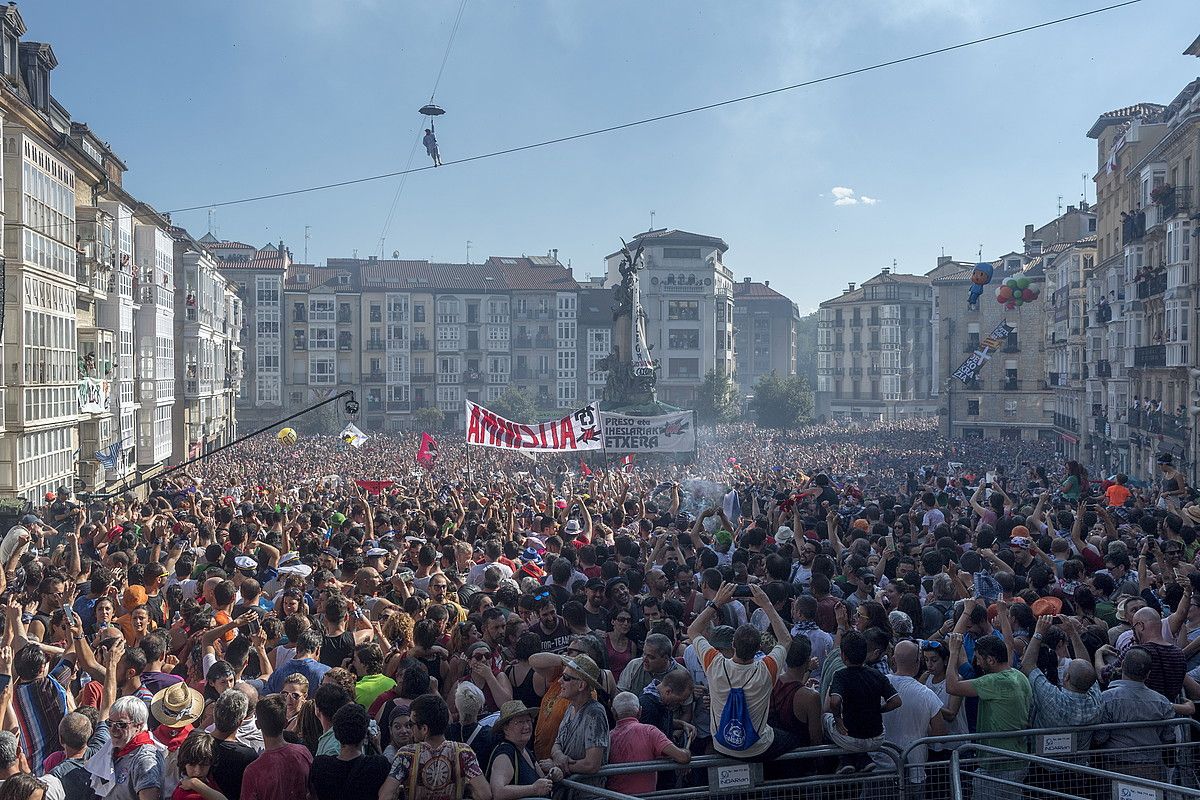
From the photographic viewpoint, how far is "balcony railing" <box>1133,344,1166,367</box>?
142 ft

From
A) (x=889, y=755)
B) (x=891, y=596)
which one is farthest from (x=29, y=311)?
(x=889, y=755)

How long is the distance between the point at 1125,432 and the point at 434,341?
56051mm

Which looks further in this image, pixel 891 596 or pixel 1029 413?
pixel 1029 413

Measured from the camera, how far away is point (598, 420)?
23.4 metres

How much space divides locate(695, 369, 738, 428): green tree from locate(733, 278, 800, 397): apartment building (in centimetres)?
3559

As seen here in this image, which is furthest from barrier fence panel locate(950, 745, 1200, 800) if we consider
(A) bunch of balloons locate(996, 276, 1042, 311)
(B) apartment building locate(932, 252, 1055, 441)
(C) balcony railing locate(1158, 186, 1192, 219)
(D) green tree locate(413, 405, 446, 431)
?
(D) green tree locate(413, 405, 446, 431)

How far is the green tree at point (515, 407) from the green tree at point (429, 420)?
3.93m

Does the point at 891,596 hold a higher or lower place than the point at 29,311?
lower

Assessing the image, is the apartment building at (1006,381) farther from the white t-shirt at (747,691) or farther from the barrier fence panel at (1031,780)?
the white t-shirt at (747,691)

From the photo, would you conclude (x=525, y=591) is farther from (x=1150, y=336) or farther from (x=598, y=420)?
(x=1150, y=336)

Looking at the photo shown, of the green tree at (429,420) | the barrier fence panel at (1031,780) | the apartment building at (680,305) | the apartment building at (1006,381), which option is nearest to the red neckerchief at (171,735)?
the barrier fence panel at (1031,780)

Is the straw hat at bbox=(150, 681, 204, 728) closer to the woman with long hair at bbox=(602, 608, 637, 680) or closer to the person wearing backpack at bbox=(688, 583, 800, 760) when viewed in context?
the woman with long hair at bbox=(602, 608, 637, 680)

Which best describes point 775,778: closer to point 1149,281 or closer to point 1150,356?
point 1150,356

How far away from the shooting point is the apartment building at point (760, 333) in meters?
126
